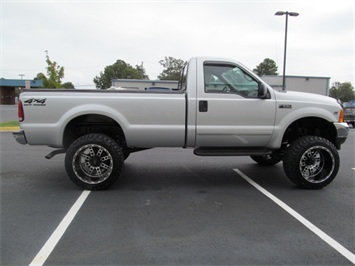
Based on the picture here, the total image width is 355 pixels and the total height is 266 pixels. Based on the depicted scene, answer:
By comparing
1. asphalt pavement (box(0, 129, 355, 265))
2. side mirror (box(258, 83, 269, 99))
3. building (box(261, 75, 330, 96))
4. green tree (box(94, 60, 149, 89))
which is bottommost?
asphalt pavement (box(0, 129, 355, 265))

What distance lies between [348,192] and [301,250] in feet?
8.27

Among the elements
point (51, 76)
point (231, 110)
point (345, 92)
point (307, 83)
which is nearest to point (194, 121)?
point (231, 110)

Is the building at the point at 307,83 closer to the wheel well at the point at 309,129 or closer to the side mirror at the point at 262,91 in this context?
the wheel well at the point at 309,129

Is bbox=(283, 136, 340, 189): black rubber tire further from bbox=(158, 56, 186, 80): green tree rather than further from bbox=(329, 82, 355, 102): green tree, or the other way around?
bbox=(329, 82, 355, 102): green tree

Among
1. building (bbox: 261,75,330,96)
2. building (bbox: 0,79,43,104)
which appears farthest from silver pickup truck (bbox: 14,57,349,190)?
building (bbox: 0,79,43,104)

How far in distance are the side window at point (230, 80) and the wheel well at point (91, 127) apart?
1776 mm

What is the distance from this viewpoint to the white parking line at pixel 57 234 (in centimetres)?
283

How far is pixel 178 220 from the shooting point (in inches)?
147

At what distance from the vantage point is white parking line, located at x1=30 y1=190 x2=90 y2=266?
2.83m

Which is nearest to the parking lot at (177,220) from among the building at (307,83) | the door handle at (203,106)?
the door handle at (203,106)

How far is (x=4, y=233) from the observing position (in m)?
3.33

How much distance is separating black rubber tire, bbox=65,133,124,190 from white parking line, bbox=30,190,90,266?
1.07 ft

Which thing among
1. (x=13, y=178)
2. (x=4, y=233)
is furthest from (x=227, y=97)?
(x=13, y=178)

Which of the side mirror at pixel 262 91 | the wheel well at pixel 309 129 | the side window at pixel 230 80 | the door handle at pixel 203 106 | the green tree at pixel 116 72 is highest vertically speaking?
the green tree at pixel 116 72
